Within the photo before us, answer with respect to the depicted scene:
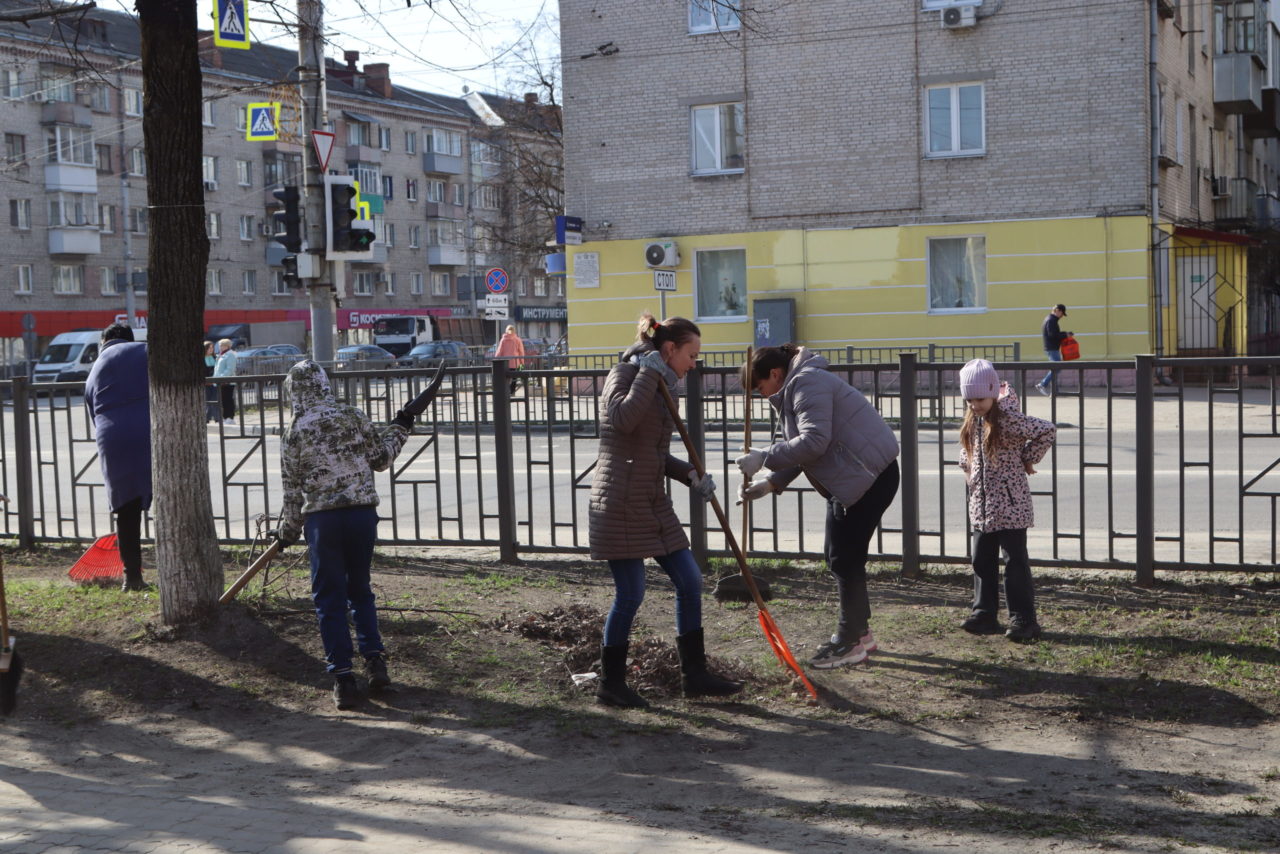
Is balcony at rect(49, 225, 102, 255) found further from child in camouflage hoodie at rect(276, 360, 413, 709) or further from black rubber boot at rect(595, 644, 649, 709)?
black rubber boot at rect(595, 644, 649, 709)

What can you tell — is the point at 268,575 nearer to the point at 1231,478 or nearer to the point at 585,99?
the point at 1231,478

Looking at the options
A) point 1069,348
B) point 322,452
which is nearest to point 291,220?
point 322,452

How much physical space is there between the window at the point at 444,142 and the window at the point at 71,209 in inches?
841

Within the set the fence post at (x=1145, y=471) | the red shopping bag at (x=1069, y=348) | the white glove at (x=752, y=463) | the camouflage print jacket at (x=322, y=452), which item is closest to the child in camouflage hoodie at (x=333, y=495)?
the camouflage print jacket at (x=322, y=452)

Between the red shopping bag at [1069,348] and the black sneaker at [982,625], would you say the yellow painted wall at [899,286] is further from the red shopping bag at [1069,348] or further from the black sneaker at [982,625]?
the black sneaker at [982,625]

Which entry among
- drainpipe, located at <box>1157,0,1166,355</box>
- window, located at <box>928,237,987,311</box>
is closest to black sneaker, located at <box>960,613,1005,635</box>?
drainpipe, located at <box>1157,0,1166,355</box>

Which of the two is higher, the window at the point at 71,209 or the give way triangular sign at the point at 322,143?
the window at the point at 71,209

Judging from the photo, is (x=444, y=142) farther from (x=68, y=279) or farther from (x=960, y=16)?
(x=960, y=16)

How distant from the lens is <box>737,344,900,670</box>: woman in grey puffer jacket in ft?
20.1

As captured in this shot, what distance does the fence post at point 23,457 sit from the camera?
1052 centimetres

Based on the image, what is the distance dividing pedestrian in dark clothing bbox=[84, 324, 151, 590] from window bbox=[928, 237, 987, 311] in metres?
22.3

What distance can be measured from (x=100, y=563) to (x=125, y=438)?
0.99 meters

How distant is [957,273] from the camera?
94.4ft

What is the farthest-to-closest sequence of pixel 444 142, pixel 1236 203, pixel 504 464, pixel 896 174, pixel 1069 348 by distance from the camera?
pixel 444 142, pixel 1236 203, pixel 896 174, pixel 1069 348, pixel 504 464
